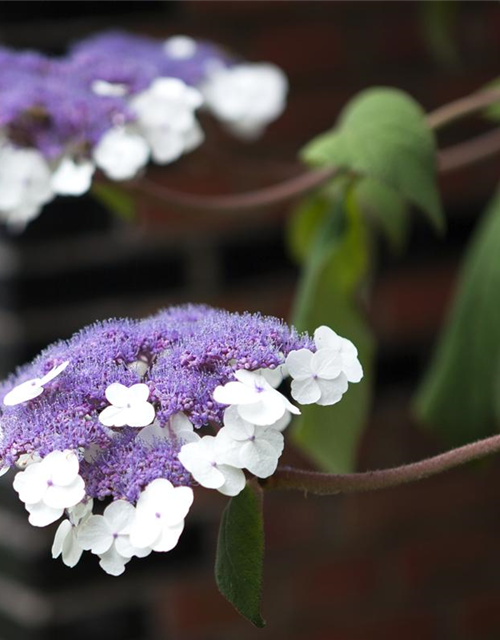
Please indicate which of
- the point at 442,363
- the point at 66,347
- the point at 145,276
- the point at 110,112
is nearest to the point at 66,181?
the point at 110,112

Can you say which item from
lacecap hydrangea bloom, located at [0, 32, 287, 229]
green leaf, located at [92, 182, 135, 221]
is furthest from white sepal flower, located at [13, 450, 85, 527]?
green leaf, located at [92, 182, 135, 221]

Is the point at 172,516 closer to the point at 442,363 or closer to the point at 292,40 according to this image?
the point at 442,363

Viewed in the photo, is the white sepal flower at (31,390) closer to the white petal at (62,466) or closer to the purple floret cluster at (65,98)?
the white petal at (62,466)

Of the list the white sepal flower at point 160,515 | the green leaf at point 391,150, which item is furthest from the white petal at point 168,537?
the green leaf at point 391,150

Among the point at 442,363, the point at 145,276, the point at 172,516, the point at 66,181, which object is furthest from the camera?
the point at 145,276

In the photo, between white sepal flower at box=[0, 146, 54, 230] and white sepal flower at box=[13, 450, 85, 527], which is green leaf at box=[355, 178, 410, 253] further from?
white sepal flower at box=[13, 450, 85, 527]

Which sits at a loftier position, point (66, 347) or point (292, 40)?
point (66, 347)
